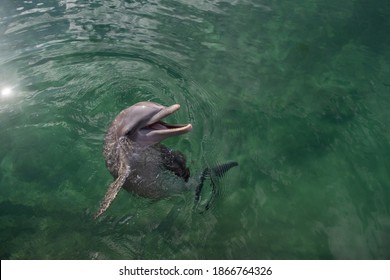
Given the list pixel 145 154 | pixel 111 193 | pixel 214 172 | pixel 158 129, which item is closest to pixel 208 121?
pixel 214 172

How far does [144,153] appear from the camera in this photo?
465 cm

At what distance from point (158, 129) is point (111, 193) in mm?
1025

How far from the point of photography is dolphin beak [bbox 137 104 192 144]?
431cm

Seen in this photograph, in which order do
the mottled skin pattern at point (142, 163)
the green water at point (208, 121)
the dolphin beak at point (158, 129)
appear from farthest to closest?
the green water at point (208, 121) → the mottled skin pattern at point (142, 163) → the dolphin beak at point (158, 129)

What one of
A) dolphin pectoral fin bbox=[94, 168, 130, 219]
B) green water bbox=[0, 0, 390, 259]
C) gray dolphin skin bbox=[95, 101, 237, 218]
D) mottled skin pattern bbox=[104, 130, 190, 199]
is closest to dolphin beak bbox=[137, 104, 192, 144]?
gray dolphin skin bbox=[95, 101, 237, 218]

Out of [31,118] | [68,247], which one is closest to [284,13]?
[31,118]

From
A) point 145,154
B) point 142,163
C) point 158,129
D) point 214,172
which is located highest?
point 158,129

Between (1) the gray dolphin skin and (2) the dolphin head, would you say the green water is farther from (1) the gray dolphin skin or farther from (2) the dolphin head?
(2) the dolphin head

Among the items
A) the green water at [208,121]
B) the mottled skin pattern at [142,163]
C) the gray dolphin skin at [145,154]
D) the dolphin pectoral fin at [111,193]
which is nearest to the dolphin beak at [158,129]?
the gray dolphin skin at [145,154]

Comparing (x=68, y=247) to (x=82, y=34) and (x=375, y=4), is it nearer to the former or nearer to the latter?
(x=82, y=34)

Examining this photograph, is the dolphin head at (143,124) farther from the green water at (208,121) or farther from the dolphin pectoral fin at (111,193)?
the green water at (208,121)

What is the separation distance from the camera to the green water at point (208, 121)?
4.87m

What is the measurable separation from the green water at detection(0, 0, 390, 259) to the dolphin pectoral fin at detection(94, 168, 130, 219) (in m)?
0.80

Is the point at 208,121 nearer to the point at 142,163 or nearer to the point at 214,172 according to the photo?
the point at 214,172
